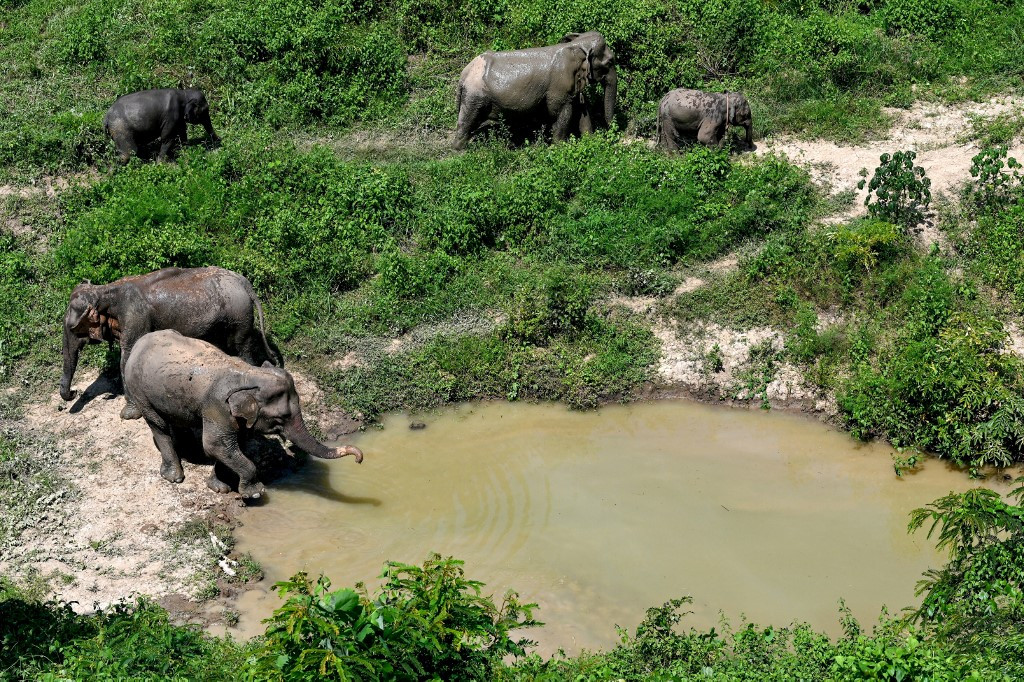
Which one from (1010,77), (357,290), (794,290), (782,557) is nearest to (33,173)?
(357,290)

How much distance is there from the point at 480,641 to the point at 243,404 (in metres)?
3.19

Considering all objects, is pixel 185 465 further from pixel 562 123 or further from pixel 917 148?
pixel 917 148

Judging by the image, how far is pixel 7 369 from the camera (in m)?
11.8

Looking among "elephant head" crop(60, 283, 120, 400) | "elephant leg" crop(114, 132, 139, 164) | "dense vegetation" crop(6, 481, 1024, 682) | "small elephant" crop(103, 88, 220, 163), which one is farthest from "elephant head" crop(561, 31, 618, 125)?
"dense vegetation" crop(6, 481, 1024, 682)

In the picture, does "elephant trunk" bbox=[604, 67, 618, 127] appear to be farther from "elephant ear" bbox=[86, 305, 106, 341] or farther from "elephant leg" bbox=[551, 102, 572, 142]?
"elephant ear" bbox=[86, 305, 106, 341]

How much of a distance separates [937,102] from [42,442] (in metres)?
11.0

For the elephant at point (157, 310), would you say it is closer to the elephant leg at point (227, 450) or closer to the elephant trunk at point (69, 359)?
the elephant trunk at point (69, 359)

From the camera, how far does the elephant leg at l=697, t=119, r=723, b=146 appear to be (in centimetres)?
1420

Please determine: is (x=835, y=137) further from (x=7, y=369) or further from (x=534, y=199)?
(x=7, y=369)

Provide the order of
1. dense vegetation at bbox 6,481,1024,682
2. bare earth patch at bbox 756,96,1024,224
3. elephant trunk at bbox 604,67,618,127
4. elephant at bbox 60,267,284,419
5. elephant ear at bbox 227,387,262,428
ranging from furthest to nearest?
elephant trunk at bbox 604,67,618,127 → bare earth patch at bbox 756,96,1024,224 → elephant at bbox 60,267,284,419 → elephant ear at bbox 227,387,262,428 → dense vegetation at bbox 6,481,1024,682

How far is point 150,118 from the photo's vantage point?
14680mm

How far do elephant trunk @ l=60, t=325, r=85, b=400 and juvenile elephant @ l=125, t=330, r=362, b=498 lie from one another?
116 centimetres

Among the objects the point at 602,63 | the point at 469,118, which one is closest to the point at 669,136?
the point at 602,63

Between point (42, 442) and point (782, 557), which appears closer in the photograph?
point (782, 557)
